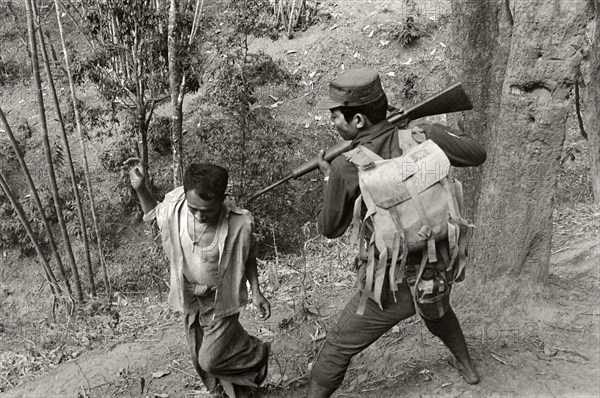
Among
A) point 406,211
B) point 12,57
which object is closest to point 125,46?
point 406,211

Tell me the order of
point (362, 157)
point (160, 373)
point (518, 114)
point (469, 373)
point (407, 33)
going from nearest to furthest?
point (362, 157) → point (469, 373) → point (518, 114) → point (160, 373) → point (407, 33)

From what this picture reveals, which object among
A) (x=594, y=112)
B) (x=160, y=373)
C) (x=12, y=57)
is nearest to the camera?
(x=160, y=373)

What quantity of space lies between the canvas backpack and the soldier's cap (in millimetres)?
219

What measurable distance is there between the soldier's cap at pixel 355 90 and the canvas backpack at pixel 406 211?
0.72 feet

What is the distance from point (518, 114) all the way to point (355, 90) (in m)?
1.31

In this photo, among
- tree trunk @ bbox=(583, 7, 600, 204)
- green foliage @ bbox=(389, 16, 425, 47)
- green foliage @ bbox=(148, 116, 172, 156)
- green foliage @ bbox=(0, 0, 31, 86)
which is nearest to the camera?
tree trunk @ bbox=(583, 7, 600, 204)

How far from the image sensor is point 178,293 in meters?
3.57

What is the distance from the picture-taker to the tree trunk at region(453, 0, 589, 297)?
3568 mm

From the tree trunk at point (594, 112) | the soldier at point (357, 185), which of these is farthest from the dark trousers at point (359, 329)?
the tree trunk at point (594, 112)

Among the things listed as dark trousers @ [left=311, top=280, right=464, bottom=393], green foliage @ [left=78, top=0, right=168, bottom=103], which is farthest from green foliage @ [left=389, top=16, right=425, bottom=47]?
dark trousers @ [left=311, top=280, right=464, bottom=393]

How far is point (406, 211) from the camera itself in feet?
9.58

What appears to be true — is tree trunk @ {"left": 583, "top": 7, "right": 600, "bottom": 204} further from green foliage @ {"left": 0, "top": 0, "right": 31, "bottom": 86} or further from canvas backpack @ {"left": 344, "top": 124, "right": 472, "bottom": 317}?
green foliage @ {"left": 0, "top": 0, "right": 31, "bottom": 86}

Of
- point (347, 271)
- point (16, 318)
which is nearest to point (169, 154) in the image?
point (16, 318)

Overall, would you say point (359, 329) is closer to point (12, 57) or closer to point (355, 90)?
point (355, 90)
